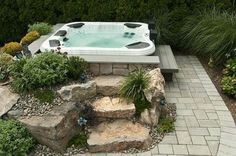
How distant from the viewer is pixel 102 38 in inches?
272

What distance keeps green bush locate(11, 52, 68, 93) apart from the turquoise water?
195 centimetres

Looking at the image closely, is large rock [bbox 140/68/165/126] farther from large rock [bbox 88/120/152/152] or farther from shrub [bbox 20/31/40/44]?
shrub [bbox 20/31/40/44]

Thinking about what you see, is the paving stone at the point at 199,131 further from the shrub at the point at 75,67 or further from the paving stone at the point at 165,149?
the shrub at the point at 75,67

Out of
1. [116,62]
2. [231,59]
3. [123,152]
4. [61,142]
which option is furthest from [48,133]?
[231,59]

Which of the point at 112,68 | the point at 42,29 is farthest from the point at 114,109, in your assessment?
the point at 42,29

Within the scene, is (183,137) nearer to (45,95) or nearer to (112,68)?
(112,68)

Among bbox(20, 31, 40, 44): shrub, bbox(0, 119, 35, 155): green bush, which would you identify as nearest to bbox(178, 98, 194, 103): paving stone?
bbox(0, 119, 35, 155): green bush

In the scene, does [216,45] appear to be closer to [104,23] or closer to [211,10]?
[211,10]

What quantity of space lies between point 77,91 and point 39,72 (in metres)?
0.57

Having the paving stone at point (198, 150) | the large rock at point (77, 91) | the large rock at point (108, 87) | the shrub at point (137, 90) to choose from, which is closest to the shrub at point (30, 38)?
the large rock at point (108, 87)

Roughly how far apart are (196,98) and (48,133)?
8.46 ft

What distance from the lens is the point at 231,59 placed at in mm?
5680

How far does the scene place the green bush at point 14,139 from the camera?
3.58 m

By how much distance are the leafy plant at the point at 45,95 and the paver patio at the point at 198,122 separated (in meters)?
1.08
